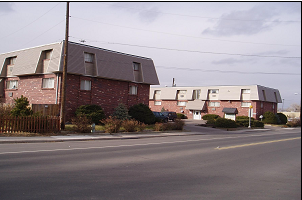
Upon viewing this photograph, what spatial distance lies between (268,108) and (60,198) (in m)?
57.8

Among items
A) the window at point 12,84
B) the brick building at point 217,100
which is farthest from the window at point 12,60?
the brick building at point 217,100

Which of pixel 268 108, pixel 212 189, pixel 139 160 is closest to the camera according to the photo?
pixel 212 189

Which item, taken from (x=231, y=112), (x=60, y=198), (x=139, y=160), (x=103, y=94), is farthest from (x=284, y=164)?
(x=231, y=112)

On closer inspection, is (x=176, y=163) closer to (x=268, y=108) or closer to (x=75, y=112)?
(x=75, y=112)

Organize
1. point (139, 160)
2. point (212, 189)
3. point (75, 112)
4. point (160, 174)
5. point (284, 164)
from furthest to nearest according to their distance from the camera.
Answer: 1. point (75, 112)
2. point (139, 160)
3. point (284, 164)
4. point (160, 174)
5. point (212, 189)

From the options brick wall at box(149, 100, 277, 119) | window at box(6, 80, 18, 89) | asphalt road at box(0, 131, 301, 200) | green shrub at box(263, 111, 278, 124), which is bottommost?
asphalt road at box(0, 131, 301, 200)

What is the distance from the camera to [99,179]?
731 cm

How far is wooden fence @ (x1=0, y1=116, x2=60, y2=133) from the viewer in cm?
1730

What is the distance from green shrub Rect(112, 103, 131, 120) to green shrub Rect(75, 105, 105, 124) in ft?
8.64

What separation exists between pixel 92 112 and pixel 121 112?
389 centimetres

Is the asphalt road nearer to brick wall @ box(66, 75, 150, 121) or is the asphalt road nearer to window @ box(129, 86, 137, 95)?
brick wall @ box(66, 75, 150, 121)

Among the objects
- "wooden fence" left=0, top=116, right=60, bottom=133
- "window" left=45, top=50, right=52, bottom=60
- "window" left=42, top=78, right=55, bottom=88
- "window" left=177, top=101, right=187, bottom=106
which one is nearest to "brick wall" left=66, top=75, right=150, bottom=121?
"window" left=42, top=78, right=55, bottom=88

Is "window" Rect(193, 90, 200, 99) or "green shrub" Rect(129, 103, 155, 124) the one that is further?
"window" Rect(193, 90, 200, 99)

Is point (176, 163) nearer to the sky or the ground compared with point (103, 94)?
nearer to the ground
